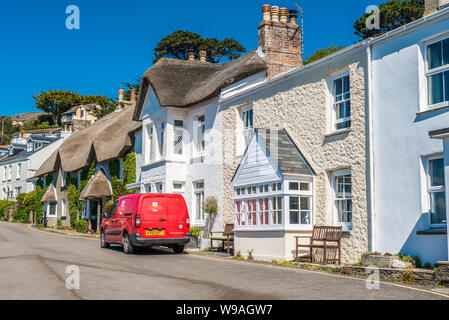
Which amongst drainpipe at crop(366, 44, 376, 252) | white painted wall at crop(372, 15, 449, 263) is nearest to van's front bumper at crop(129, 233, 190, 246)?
drainpipe at crop(366, 44, 376, 252)

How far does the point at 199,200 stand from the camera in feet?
73.7

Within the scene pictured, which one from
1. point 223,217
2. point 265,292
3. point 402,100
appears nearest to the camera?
point 265,292

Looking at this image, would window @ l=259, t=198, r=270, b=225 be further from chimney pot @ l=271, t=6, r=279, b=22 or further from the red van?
chimney pot @ l=271, t=6, r=279, b=22

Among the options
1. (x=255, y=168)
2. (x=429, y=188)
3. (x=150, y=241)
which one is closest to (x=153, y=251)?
(x=150, y=241)

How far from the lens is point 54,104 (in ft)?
299

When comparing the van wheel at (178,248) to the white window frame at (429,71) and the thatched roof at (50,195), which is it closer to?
the white window frame at (429,71)

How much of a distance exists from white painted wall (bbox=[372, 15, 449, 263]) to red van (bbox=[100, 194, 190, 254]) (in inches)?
256

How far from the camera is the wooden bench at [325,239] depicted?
1349 cm

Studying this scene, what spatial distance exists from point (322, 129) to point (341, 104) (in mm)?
885

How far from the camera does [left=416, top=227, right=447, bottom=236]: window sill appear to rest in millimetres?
11148
